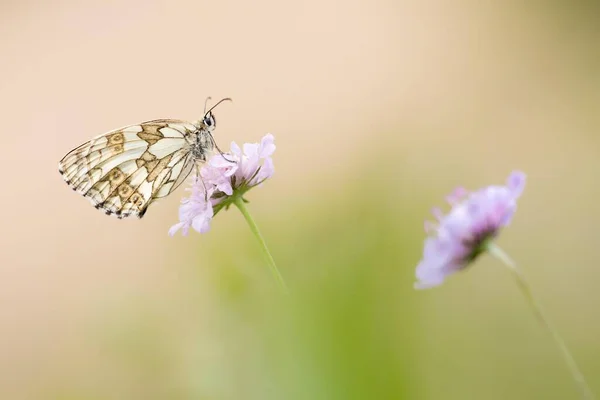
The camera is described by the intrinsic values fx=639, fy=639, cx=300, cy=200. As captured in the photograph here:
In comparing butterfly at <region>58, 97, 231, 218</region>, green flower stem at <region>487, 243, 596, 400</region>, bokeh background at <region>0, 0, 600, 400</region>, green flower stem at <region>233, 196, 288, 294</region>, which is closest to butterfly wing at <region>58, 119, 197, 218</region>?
butterfly at <region>58, 97, 231, 218</region>

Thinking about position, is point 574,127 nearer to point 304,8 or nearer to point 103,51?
point 304,8

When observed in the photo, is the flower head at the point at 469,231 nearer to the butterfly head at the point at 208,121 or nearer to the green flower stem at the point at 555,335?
the green flower stem at the point at 555,335

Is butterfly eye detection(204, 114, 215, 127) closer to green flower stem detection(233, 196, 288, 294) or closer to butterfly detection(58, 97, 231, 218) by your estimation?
butterfly detection(58, 97, 231, 218)

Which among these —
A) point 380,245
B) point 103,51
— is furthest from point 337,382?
point 103,51

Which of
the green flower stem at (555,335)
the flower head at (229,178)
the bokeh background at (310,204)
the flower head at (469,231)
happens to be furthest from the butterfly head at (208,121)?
the green flower stem at (555,335)

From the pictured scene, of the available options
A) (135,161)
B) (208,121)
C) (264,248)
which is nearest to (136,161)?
(135,161)

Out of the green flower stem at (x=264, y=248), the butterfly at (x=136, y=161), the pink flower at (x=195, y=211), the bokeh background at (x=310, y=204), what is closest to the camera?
the bokeh background at (x=310, y=204)

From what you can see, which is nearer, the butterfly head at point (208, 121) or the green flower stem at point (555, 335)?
the green flower stem at point (555, 335)
